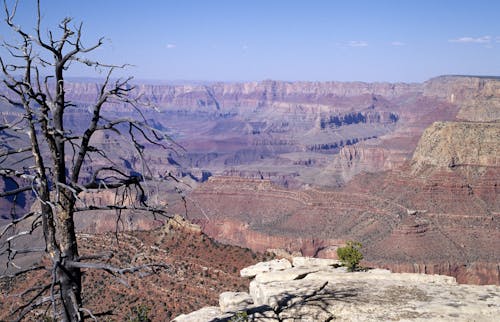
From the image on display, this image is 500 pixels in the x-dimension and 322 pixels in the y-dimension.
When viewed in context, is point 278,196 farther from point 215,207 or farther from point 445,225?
point 445,225

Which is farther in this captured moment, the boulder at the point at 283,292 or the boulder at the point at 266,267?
the boulder at the point at 266,267

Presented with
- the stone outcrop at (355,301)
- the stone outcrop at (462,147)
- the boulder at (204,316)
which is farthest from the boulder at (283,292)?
the stone outcrop at (462,147)

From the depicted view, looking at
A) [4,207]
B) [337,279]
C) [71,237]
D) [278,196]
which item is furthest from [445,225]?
[4,207]

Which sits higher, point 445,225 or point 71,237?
point 71,237

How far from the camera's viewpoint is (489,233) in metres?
64.8

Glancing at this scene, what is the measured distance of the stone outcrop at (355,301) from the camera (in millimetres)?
14047

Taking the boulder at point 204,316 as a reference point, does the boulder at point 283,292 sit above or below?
above

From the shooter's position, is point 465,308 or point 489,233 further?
point 489,233

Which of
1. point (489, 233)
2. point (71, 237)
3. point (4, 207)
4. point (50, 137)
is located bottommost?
point (4, 207)

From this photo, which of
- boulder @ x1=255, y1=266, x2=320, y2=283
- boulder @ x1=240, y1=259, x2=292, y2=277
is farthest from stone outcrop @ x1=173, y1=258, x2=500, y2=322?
boulder @ x1=240, y1=259, x2=292, y2=277

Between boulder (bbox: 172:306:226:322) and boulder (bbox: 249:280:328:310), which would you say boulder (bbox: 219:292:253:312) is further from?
boulder (bbox: 172:306:226:322)

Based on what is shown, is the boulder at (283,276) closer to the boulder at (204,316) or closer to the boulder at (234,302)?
the boulder at (234,302)

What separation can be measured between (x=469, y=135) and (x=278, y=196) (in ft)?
111

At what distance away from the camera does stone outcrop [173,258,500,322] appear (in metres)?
14.0
